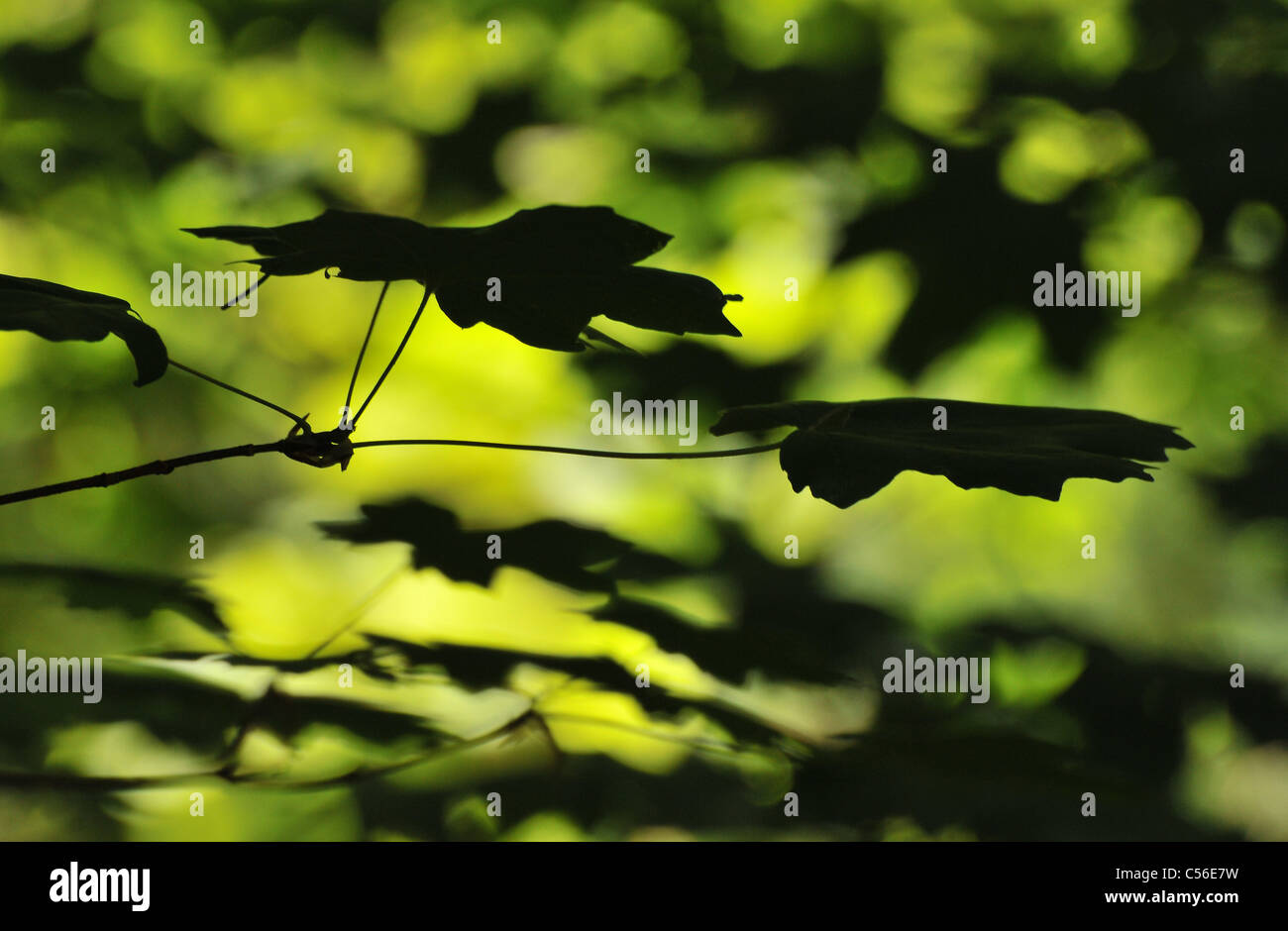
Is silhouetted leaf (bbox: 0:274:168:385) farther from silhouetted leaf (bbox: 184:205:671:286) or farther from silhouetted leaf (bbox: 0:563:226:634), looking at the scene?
silhouetted leaf (bbox: 0:563:226:634)

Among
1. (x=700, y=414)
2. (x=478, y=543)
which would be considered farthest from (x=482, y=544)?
(x=700, y=414)

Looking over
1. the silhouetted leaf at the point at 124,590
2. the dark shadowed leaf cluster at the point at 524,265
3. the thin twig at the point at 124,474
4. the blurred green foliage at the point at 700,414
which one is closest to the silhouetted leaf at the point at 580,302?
the dark shadowed leaf cluster at the point at 524,265

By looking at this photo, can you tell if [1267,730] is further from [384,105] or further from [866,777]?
[384,105]

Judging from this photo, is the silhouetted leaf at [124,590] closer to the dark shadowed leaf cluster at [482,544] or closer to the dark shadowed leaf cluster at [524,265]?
the dark shadowed leaf cluster at [482,544]

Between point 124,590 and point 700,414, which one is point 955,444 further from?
point 124,590

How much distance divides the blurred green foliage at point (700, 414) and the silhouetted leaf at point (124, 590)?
0.03ft

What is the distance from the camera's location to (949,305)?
129 centimetres

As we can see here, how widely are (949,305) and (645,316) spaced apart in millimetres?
849

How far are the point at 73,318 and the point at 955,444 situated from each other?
46 cm

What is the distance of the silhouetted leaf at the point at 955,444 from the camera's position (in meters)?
0.51

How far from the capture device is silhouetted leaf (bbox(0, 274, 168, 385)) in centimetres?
45
